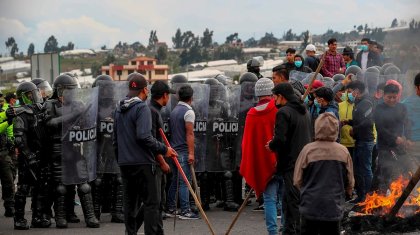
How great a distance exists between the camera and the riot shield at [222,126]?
41.8ft

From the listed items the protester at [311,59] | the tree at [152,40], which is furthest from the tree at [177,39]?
the protester at [311,59]

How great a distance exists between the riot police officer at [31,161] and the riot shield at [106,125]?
95 cm

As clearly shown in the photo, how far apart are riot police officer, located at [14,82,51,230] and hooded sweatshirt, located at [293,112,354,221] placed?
4863mm

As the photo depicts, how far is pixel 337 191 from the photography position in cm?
742

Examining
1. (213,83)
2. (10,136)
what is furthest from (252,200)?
(10,136)

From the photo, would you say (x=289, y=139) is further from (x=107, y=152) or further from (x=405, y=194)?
(x=107, y=152)

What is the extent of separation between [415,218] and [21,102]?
610 centimetres

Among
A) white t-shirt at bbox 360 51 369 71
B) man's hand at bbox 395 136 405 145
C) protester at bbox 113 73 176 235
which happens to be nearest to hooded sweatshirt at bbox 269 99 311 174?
protester at bbox 113 73 176 235

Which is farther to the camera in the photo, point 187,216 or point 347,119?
point 347,119

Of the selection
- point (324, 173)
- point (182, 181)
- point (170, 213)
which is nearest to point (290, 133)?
point (324, 173)

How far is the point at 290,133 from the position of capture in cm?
875

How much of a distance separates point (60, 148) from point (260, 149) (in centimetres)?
333

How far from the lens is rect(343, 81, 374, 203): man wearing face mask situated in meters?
12.0

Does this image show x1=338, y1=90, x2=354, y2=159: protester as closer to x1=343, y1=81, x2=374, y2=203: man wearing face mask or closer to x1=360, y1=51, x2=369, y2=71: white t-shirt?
x1=343, y1=81, x2=374, y2=203: man wearing face mask
